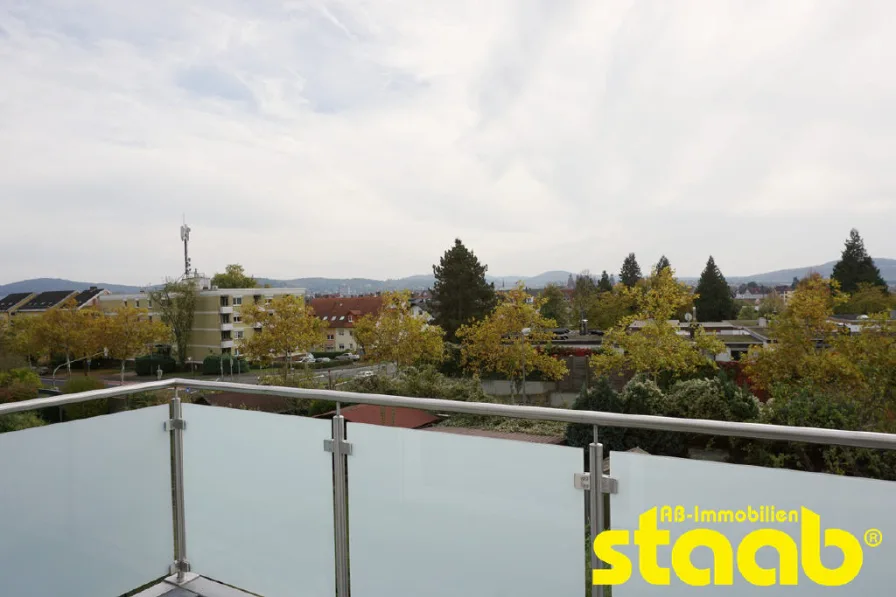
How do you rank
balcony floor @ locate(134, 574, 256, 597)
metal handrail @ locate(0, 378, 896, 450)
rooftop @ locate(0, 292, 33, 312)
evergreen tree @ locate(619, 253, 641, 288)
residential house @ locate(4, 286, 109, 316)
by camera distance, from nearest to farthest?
metal handrail @ locate(0, 378, 896, 450)
balcony floor @ locate(134, 574, 256, 597)
residential house @ locate(4, 286, 109, 316)
evergreen tree @ locate(619, 253, 641, 288)
rooftop @ locate(0, 292, 33, 312)

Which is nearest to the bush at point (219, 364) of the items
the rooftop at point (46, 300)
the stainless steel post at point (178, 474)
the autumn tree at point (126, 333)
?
the autumn tree at point (126, 333)

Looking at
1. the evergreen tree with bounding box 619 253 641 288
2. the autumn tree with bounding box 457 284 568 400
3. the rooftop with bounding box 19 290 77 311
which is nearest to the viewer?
the autumn tree with bounding box 457 284 568 400

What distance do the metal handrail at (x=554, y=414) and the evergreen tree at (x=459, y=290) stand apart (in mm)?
39044

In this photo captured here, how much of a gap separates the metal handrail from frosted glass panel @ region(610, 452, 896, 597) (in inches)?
5.3

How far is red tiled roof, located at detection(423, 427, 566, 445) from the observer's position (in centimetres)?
206

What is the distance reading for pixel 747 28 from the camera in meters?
24.5

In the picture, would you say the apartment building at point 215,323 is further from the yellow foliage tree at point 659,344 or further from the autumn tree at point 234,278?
the yellow foliage tree at point 659,344

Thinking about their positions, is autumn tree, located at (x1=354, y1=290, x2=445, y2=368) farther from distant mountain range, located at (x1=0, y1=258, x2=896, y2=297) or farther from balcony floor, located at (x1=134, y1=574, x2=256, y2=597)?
distant mountain range, located at (x1=0, y1=258, x2=896, y2=297)

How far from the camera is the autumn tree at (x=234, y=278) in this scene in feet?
265

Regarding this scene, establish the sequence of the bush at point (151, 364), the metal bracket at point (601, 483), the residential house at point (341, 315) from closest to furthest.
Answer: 1. the metal bracket at point (601, 483)
2. the bush at point (151, 364)
3. the residential house at point (341, 315)

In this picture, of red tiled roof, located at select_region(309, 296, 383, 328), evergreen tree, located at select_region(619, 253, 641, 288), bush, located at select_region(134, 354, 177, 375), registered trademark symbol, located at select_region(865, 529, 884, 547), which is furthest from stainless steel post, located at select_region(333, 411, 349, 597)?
evergreen tree, located at select_region(619, 253, 641, 288)

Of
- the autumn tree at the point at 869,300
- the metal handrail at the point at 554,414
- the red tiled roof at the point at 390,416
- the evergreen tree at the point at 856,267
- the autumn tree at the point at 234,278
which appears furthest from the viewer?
the autumn tree at the point at 234,278

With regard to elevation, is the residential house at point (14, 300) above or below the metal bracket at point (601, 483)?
above

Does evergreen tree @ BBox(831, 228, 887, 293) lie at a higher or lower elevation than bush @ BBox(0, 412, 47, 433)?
higher
